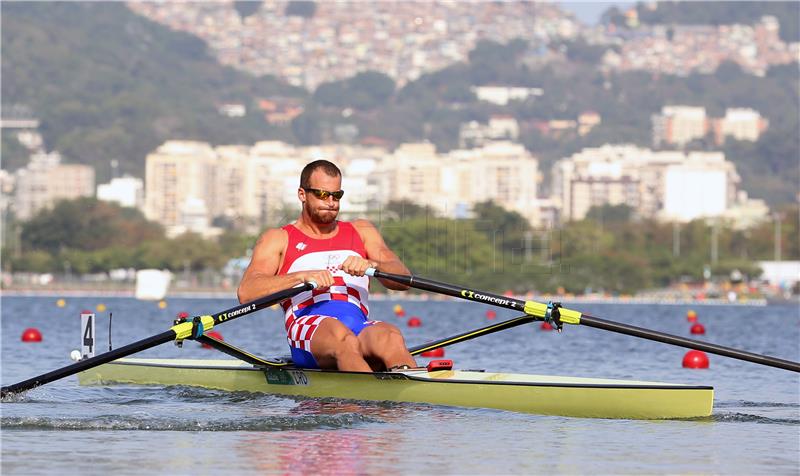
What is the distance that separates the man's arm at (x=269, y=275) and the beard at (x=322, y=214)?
28cm

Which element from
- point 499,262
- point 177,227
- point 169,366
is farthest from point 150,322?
point 177,227

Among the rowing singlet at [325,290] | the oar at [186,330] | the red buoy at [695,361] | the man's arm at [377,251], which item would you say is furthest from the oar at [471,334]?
the red buoy at [695,361]

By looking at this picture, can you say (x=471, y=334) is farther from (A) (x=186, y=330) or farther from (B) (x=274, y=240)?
(A) (x=186, y=330)

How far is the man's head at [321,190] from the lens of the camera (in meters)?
11.9

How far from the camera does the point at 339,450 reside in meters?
9.96

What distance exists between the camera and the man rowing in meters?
11.9

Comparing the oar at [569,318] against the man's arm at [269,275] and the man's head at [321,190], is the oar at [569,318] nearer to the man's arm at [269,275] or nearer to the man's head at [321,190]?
the man's arm at [269,275]

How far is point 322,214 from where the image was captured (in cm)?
1200

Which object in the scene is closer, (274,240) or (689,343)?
(689,343)

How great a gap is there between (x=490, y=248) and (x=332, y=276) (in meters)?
109

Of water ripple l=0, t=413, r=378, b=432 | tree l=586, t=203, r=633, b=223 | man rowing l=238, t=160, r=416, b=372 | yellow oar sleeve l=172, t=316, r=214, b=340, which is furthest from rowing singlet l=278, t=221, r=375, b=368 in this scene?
tree l=586, t=203, r=633, b=223

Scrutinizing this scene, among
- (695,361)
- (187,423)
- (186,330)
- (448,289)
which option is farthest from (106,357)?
(695,361)

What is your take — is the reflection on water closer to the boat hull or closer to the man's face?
the boat hull

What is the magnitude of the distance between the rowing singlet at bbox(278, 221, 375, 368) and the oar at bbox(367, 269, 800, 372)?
1.23 feet
